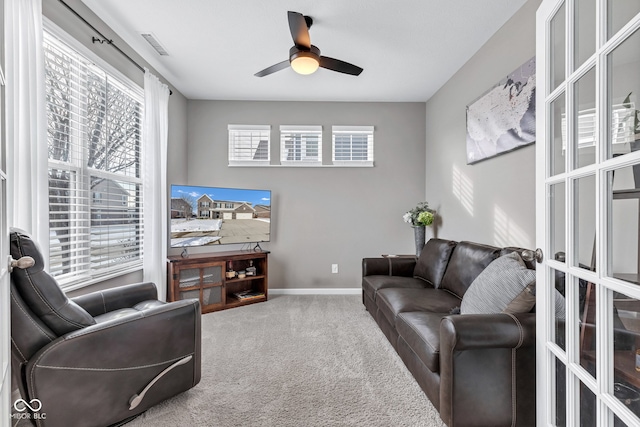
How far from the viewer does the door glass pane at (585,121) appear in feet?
3.25

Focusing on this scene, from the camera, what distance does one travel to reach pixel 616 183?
0.91m

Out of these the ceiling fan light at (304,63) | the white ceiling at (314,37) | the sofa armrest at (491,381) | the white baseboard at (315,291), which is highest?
the white ceiling at (314,37)

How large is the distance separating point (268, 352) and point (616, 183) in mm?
2368

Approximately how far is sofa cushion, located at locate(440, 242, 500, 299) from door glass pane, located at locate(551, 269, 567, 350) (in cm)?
106

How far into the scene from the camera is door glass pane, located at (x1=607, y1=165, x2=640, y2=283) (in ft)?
2.79

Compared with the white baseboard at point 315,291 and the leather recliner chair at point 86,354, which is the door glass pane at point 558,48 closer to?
the leather recliner chair at point 86,354

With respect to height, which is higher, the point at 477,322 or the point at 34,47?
the point at 34,47

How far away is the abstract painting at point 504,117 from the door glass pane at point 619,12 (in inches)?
52.3

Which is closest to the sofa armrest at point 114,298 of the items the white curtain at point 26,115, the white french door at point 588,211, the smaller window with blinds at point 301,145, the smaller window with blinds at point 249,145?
the white curtain at point 26,115

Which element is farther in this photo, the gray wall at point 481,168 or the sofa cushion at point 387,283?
the sofa cushion at point 387,283

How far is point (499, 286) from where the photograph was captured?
5.58 ft

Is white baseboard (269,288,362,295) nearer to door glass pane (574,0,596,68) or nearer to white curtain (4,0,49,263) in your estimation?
white curtain (4,0,49,263)

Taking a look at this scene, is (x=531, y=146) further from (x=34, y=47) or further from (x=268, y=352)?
(x=34, y=47)

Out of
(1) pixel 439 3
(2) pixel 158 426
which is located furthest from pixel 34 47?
(1) pixel 439 3
